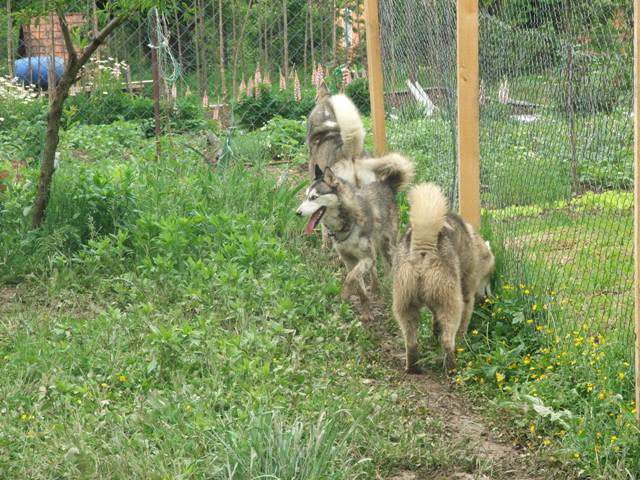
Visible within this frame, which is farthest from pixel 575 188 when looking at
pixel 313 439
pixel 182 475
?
pixel 182 475

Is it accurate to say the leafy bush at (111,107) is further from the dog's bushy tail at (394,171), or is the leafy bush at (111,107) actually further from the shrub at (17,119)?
the dog's bushy tail at (394,171)

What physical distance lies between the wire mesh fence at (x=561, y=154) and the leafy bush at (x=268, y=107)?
21.3 feet

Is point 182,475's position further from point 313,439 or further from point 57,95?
point 57,95

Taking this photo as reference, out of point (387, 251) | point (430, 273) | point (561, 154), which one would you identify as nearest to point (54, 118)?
point (387, 251)

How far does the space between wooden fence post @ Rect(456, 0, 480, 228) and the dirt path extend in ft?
4.71

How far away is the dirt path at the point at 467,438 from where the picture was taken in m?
4.84

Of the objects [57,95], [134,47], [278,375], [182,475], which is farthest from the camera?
[134,47]

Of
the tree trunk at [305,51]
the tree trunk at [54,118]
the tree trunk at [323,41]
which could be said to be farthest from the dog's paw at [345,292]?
the tree trunk at [305,51]

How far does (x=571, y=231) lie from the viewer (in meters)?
5.86

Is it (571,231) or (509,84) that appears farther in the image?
(509,84)

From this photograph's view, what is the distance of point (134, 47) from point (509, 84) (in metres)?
11.9

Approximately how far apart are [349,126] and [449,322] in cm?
305

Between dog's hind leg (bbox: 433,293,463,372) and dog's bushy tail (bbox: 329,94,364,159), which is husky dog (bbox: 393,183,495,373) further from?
dog's bushy tail (bbox: 329,94,364,159)

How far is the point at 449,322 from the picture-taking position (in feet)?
20.2
